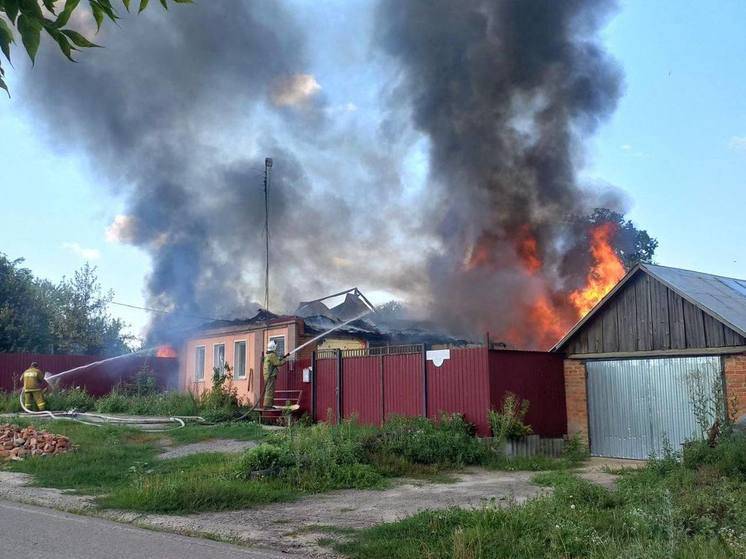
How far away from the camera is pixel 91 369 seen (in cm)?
2512

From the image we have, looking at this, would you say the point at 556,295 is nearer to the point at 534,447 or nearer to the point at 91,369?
the point at 534,447

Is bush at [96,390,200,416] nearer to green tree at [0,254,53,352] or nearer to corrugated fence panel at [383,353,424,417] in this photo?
corrugated fence panel at [383,353,424,417]

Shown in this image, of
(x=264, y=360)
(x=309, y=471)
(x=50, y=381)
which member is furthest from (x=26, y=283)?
(x=309, y=471)

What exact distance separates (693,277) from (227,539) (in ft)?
39.6

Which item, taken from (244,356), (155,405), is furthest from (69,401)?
(244,356)

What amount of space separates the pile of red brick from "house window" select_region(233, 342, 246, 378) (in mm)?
8713

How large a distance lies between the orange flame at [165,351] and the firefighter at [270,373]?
8.23 metres

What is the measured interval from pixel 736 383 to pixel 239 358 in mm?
14801

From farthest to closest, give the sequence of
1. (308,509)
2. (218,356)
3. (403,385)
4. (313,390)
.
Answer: (218,356) → (313,390) → (403,385) → (308,509)

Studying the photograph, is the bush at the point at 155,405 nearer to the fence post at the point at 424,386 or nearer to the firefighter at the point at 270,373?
the firefighter at the point at 270,373

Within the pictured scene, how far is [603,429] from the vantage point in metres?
14.5

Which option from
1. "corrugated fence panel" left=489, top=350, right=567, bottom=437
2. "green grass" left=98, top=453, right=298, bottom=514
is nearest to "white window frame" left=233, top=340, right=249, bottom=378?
Answer: "corrugated fence panel" left=489, top=350, right=567, bottom=437

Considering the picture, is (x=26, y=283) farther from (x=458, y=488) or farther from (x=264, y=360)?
(x=458, y=488)

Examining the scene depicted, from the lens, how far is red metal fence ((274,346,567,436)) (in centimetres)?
1384
